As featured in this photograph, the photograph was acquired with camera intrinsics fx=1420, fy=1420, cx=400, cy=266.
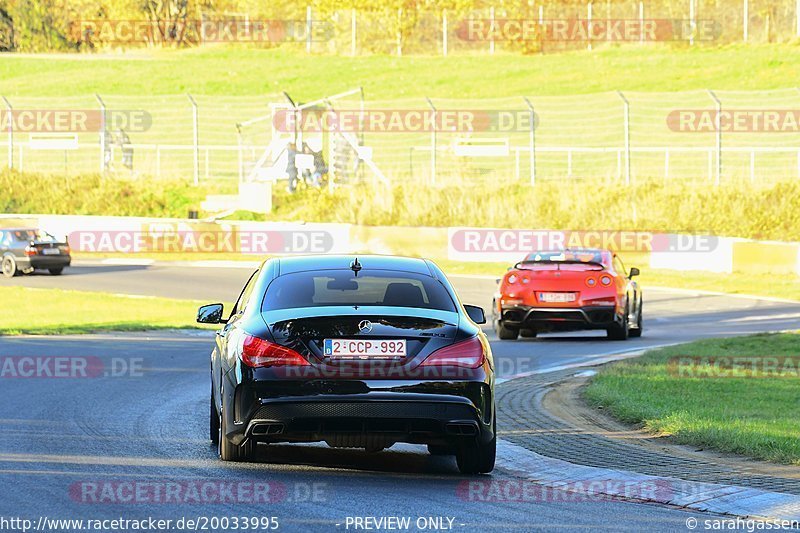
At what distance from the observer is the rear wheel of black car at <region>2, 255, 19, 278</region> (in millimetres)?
33375

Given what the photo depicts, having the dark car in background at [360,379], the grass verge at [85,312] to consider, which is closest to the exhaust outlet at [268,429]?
the dark car in background at [360,379]

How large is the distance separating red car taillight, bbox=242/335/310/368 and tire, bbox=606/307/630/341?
11.8 meters

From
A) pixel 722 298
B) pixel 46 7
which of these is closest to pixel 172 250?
pixel 722 298

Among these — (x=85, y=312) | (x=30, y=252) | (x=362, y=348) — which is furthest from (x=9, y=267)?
(x=362, y=348)

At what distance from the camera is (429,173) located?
4200 centimetres

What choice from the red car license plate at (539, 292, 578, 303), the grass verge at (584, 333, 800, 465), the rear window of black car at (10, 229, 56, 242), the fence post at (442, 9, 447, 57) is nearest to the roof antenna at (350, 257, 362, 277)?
the grass verge at (584, 333, 800, 465)

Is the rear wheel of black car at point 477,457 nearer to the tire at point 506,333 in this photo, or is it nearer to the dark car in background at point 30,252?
the tire at point 506,333

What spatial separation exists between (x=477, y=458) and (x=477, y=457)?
0.01 m

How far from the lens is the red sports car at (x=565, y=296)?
19.6 metres

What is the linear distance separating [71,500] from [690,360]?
9525mm

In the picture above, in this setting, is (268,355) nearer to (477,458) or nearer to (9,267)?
(477,458)

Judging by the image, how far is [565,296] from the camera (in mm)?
19656

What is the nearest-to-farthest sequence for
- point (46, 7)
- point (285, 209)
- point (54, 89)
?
point (285, 209) → point (54, 89) → point (46, 7)

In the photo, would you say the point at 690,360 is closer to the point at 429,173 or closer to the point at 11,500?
the point at 11,500
